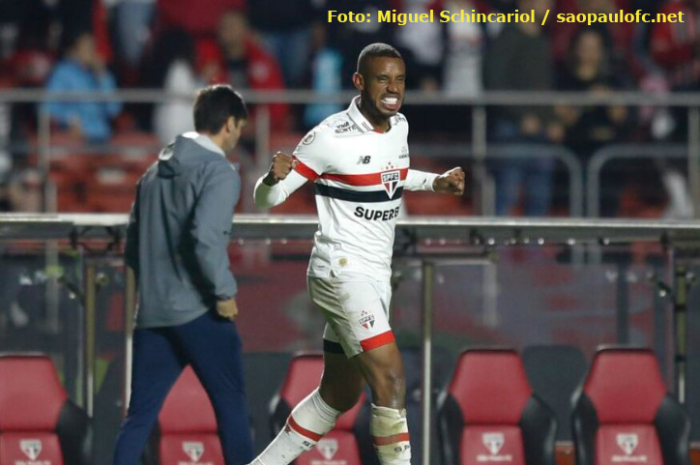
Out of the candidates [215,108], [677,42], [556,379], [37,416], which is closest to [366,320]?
[215,108]

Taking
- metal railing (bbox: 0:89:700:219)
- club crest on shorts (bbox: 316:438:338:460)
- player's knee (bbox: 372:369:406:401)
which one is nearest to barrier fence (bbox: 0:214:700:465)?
club crest on shorts (bbox: 316:438:338:460)

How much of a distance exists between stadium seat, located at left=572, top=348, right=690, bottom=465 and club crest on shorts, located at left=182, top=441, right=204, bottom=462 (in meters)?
1.81

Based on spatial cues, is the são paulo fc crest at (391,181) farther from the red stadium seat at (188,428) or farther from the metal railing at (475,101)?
the metal railing at (475,101)

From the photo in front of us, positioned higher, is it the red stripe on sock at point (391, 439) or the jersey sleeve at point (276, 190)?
the jersey sleeve at point (276, 190)

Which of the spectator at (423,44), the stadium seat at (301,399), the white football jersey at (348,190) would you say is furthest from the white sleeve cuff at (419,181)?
the spectator at (423,44)

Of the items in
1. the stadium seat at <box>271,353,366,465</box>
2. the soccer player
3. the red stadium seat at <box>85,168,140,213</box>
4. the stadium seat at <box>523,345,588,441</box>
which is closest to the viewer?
the soccer player

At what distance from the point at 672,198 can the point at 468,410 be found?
4.89m

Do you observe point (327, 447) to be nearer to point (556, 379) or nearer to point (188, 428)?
point (188, 428)

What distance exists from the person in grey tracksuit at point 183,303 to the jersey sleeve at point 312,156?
359mm

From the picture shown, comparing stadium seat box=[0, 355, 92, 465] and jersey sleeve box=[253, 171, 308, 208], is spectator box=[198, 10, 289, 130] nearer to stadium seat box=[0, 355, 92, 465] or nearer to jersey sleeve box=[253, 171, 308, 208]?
stadium seat box=[0, 355, 92, 465]

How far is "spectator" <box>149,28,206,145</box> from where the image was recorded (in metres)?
12.2

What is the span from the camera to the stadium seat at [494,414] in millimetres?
7930

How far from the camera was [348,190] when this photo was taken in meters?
6.40

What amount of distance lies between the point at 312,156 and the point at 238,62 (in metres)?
6.17
